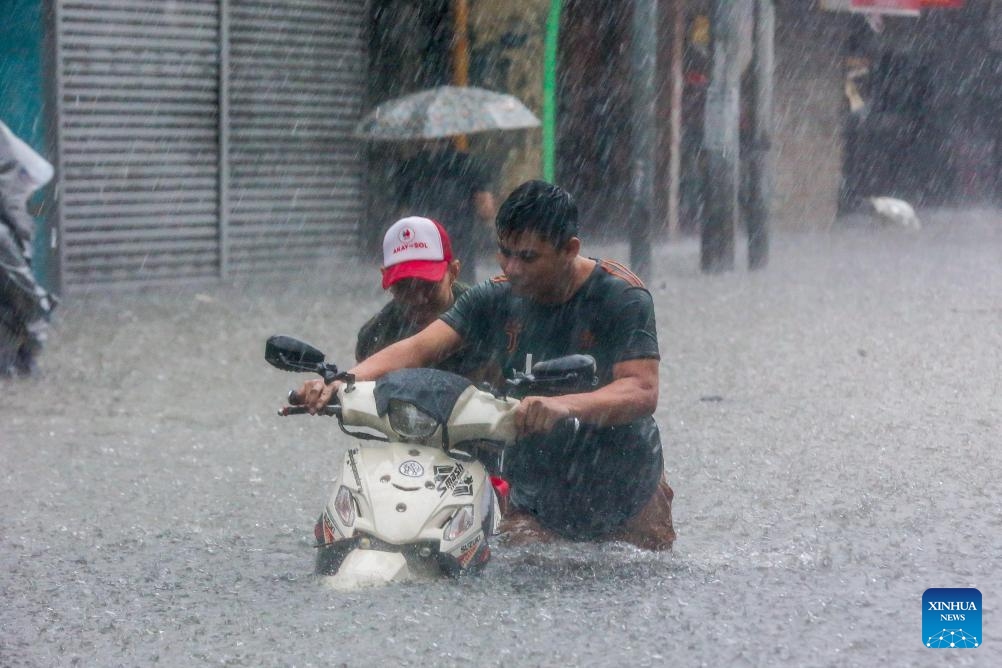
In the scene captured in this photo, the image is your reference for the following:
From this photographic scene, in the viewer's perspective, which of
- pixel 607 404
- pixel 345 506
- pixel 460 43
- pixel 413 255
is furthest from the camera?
pixel 460 43

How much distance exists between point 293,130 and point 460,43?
221cm

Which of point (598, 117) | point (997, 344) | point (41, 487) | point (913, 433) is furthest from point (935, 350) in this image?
point (598, 117)

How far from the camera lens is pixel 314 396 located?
14.9ft

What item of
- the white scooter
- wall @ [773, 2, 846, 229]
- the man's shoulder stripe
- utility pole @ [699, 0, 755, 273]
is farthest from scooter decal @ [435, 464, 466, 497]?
wall @ [773, 2, 846, 229]

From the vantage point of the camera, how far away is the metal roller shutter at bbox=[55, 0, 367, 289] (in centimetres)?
1373

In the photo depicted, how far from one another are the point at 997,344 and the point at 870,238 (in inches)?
393

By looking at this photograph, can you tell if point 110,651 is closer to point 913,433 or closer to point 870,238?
point 913,433

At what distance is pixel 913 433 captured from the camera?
25.3ft

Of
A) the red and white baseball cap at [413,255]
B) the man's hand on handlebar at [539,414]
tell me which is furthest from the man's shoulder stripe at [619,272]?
the man's hand on handlebar at [539,414]

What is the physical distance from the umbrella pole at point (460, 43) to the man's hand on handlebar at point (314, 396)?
497 inches

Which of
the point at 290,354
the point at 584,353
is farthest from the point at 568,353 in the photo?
the point at 290,354

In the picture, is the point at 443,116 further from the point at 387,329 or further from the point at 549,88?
the point at 387,329

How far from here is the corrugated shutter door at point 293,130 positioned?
50.0ft

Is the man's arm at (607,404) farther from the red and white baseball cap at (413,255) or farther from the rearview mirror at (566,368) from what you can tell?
the red and white baseball cap at (413,255)
